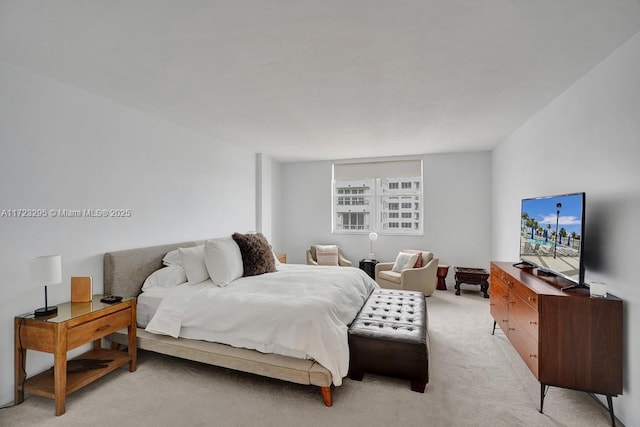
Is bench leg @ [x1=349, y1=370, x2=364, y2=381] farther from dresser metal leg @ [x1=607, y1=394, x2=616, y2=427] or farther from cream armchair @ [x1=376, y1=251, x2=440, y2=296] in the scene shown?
cream armchair @ [x1=376, y1=251, x2=440, y2=296]

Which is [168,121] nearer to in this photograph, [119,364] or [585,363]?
[119,364]

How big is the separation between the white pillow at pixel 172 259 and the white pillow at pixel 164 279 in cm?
11

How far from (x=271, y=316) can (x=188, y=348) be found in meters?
0.83

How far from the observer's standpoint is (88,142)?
8.86 feet

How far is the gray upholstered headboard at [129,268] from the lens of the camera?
2.79 m

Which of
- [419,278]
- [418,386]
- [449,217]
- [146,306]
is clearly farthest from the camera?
[449,217]

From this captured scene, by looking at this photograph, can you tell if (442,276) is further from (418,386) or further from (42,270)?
(42,270)

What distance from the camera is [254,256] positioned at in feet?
11.5

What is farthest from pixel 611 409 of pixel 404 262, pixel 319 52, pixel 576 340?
pixel 404 262

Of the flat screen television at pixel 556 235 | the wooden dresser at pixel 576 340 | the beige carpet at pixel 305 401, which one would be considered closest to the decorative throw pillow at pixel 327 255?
the beige carpet at pixel 305 401

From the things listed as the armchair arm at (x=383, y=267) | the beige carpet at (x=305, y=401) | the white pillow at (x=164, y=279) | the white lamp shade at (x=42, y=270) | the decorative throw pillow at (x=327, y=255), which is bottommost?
the beige carpet at (x=305, y=401)

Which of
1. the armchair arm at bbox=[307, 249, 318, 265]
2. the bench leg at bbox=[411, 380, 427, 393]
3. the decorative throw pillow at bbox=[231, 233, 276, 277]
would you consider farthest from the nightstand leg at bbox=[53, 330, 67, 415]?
Answer: the armchair arm at bbox=[307, 249, 318, 265]

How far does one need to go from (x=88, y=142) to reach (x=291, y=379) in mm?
2750

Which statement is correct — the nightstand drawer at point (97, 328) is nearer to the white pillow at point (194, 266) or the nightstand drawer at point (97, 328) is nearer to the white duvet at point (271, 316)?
the white duvet at point (271, 316)
